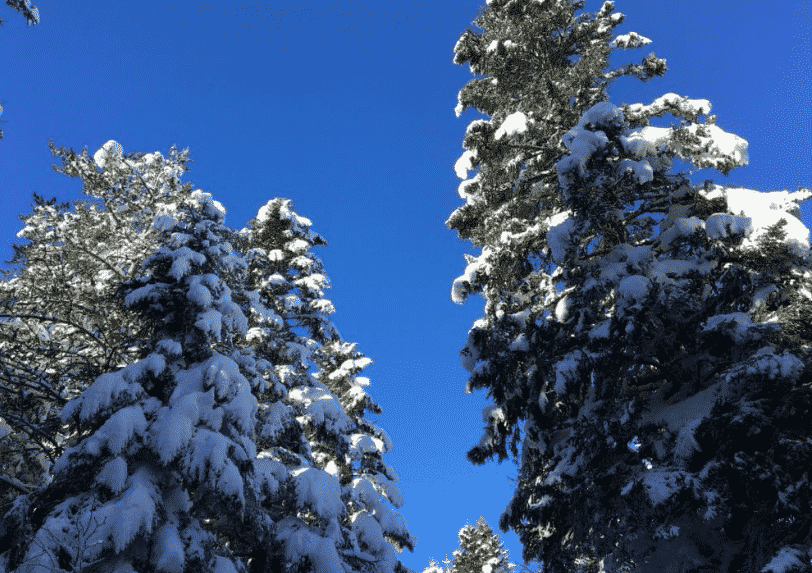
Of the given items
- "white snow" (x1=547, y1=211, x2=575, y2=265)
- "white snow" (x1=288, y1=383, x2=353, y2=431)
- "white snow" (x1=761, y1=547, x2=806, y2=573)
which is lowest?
"white snow" (x1=761, y1=547, x2=806, y2=573)

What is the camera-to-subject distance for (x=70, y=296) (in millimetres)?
10508

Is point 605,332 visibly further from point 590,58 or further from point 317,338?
point 317,338

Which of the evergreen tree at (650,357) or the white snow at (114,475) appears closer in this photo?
the white snow at (114,475)

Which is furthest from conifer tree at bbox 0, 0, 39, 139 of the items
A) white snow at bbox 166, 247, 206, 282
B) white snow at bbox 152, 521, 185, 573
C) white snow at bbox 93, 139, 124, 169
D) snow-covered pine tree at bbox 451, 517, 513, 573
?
snow-covered pine tree at bbox 451, 517, 513, 573

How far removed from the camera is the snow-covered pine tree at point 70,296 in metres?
8.47

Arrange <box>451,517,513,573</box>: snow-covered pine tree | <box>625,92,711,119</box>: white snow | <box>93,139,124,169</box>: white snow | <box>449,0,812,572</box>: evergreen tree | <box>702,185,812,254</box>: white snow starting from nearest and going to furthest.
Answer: <box>449,0,812,572</box>: evergreen tree → <box>702,185,812,254</box>: white snow → <box>625,92,711,119</box>: white snow → <box>93,139,124,169</box>: white snow → <box>451,517,513,573</box>: snow-covered pine tree

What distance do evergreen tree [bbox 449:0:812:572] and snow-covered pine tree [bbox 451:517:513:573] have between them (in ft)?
70.4

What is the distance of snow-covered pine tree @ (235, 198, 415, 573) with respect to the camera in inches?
511

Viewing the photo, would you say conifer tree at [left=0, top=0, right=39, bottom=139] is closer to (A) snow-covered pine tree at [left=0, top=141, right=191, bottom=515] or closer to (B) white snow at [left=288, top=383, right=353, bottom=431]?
(A) snow-covered pine tree at [left=0, top=141, right=191, bottom=515]

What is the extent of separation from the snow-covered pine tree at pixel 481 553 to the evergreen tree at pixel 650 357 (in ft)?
70.4

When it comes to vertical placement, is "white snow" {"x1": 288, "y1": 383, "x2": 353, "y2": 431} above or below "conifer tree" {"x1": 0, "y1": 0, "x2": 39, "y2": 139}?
below

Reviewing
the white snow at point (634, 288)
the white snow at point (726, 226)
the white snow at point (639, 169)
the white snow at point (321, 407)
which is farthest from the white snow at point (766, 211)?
the white snow at point (321, 407)

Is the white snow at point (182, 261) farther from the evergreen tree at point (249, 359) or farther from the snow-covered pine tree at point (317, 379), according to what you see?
the snow-covered pine tree at point (317, 379)

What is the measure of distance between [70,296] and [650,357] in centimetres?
1058
